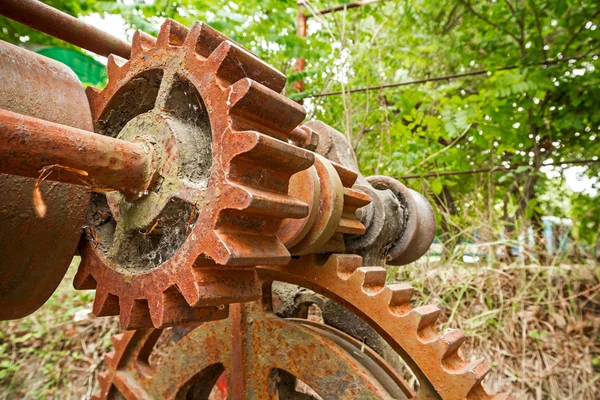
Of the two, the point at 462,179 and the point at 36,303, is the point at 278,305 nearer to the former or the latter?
the point at 36,303

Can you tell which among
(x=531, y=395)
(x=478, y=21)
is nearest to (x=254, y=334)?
(x=531, y=395)

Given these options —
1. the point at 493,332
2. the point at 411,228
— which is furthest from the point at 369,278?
the point at 493,332

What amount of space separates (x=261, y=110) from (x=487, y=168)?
10.0 ft

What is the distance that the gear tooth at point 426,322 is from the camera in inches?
44.6

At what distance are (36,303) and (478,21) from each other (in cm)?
408

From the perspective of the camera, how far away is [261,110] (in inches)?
34.4

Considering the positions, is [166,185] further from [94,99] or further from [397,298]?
[397,298]

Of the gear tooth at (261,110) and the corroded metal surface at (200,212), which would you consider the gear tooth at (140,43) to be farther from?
the gear tooth at (261,110)

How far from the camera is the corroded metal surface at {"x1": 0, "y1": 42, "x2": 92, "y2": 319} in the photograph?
34.2 inches

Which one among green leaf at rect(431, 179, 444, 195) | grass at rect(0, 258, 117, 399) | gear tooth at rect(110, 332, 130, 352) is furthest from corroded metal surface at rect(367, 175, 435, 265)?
grass at rect(0, 258, 117, 399)

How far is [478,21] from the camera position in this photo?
392 centimetres

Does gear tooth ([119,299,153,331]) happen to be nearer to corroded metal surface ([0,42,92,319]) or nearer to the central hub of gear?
the central hub of gear

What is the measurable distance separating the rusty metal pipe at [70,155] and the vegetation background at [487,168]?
2.12 metres

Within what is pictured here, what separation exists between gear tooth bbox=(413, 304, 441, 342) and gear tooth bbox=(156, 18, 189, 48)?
0.87 metres
